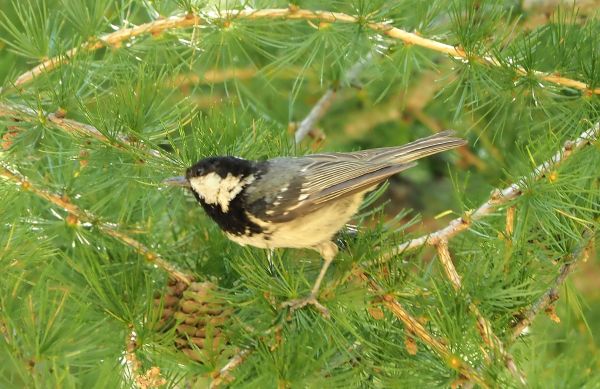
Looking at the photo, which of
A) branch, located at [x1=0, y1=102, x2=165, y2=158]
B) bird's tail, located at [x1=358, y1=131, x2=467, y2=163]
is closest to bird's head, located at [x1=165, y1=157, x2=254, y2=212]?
branch, located at [x1=0, y1=102, x2=165, y2=158]

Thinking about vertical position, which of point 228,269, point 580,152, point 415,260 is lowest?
point 228,269

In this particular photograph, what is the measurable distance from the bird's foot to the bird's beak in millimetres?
394

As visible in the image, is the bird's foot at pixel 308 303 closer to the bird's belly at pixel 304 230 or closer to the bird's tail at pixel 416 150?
the bird's belly at pixel 304 230

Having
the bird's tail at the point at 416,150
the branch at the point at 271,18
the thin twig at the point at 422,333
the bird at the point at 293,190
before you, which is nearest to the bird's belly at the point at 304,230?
the bird at the point at 293,190

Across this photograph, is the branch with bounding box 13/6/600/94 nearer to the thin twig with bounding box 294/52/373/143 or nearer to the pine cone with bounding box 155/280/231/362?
the thin twig with bounding box 294/52/373/143

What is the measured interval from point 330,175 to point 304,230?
13 cm

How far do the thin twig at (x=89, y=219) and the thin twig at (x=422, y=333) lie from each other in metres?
0.39

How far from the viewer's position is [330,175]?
191 cm

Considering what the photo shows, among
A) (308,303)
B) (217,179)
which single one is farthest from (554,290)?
(217,179)

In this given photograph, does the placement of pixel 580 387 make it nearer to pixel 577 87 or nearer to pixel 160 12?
pixel 577 87

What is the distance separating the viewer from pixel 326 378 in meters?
1.55

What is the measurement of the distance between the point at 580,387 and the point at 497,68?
74cm

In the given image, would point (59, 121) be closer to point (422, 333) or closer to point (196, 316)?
point (196, 316)

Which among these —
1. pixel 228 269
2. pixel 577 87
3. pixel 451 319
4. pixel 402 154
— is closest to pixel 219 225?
pixel 228 269
